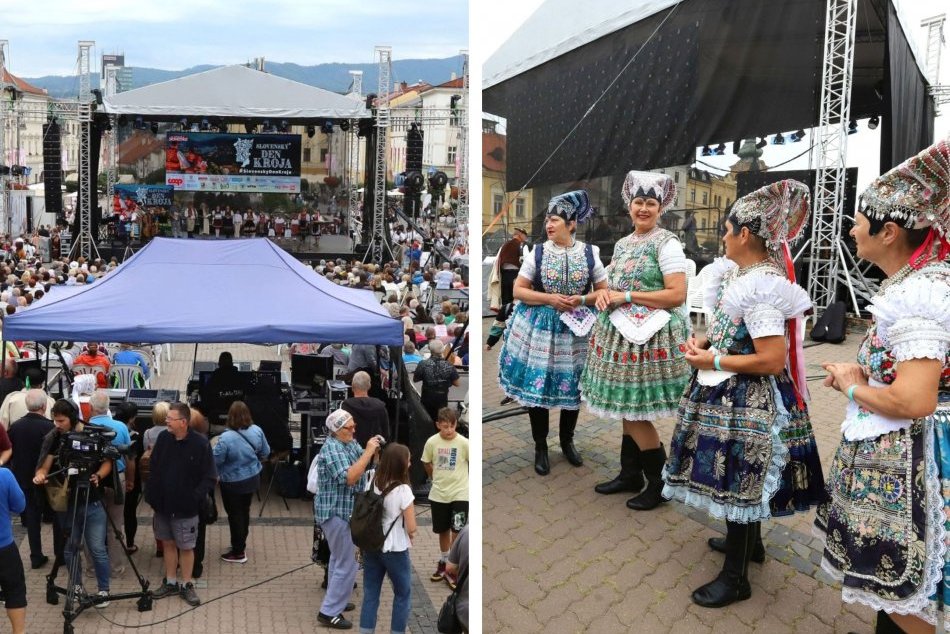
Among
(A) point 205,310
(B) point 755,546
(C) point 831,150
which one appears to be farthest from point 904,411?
(C) point 831,150

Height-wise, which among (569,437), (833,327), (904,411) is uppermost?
(904,411)

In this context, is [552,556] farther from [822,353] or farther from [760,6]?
[760,6]

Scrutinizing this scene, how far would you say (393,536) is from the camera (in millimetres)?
4020

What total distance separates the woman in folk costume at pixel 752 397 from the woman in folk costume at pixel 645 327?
592mm

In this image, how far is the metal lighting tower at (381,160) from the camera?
20.1 metres

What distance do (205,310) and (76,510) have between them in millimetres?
1980

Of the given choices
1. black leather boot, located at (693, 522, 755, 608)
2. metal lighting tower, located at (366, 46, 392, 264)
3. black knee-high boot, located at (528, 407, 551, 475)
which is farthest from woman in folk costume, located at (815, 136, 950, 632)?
metal lighting tower, located at (366, 46, 392, 264)

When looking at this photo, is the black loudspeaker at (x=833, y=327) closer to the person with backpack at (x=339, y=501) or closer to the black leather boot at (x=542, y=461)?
the black leather boot at (x=542, y=461)

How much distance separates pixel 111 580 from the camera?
5.01 meters

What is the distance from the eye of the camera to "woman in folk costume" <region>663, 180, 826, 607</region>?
9.55 ft

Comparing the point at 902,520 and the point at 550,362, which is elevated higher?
the point at 550,362

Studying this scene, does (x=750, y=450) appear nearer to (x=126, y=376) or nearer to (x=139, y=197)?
(x=126, y=376)

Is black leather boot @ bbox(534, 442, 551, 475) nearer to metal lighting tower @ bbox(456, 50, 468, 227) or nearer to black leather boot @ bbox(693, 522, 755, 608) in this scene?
black leather boot @ bbox(693, 522, 755, 608)

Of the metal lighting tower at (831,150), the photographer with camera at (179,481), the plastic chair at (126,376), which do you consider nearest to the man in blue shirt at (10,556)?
the photographer with camera at (179,481)
